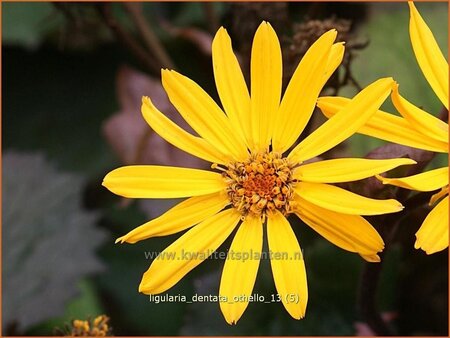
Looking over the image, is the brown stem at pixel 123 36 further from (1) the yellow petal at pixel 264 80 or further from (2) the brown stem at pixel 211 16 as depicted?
(1) the yellow petal at pixel 264 80

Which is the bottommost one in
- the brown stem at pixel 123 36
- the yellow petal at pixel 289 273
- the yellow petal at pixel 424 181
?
the yellow petal at pixel 289 273

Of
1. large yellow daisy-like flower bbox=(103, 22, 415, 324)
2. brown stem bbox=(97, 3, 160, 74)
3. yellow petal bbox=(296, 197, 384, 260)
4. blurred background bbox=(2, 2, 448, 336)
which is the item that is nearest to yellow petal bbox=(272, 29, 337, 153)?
large yellow daisy-like flower bbox=(103, 22, 415, 324)

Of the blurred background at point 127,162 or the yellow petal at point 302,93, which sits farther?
the blurred background at point 127,162

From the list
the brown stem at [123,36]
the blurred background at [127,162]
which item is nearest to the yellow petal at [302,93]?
the blurred background at [127,162]

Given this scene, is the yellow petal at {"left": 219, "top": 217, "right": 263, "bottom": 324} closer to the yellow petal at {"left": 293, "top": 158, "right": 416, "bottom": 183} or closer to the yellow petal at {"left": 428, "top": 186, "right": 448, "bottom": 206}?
the yellow petal at {"left": 293, "top": 158, "right": 416, "bottom": 183}

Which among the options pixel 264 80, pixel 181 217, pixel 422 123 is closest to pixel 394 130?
pixel 422 123

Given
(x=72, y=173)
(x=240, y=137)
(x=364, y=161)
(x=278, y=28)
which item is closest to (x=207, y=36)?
(x=278, y=28)

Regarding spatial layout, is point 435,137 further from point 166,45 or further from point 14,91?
point 14,91
